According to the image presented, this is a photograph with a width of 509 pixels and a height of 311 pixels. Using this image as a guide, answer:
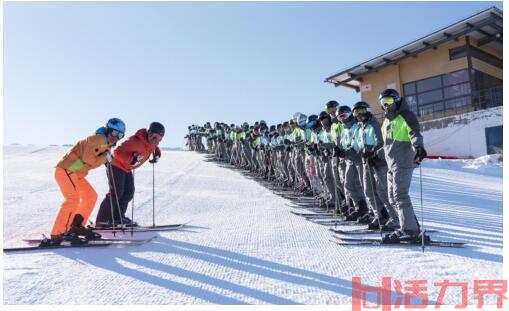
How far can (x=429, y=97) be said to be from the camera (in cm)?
2192

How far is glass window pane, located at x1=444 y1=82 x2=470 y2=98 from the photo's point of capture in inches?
798

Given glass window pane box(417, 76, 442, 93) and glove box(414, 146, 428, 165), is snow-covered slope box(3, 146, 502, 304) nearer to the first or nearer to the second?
glove box(414, 146, 428, 165)

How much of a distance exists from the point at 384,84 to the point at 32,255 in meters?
22.7

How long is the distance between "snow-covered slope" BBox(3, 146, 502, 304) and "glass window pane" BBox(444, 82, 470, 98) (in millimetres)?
14029


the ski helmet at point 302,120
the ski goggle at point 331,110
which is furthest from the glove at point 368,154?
the ski helmet at point 302,120

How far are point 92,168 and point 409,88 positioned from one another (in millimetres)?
21193

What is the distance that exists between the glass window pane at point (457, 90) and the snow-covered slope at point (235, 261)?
1403 centimetres

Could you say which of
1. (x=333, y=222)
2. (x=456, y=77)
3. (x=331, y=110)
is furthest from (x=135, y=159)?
(x=456, y=77)

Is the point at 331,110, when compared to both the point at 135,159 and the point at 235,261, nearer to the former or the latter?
the point at 135,159

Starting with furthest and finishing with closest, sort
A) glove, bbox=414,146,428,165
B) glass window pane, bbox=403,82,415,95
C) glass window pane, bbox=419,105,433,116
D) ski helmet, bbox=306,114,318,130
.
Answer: glass window pane, bbox=403,82,415,95 → glass window pane, bbox=419,105,433,116 → ski helmet, bbox=306,114,318,130 → glove, bbox=414,146,428,165

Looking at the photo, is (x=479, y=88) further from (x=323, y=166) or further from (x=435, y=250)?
(x=435, y=250)

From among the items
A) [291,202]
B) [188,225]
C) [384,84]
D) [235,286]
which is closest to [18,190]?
[188,225]

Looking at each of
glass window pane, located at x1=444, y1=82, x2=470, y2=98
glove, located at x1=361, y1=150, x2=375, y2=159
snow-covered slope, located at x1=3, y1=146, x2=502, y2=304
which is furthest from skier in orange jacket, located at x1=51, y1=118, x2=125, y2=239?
glass window pane, located at x1=444, y1=82, x2=470, y2=98

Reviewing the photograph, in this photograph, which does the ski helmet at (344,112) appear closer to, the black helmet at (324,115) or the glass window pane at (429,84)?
the black helmet at (324,115)
